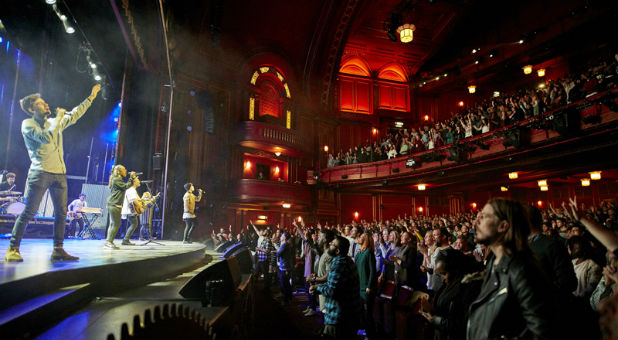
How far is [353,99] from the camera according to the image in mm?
19750

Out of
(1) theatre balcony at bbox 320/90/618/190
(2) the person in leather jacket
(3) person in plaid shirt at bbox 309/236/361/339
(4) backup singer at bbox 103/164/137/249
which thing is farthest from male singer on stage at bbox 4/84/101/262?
(1) theatre balcony at bbox 320/90/618/190

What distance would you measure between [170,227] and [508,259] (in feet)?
37.2

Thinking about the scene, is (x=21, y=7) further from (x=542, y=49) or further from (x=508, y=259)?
(x=542, y=49)

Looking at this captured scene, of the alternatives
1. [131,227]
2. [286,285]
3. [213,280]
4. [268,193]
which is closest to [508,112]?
[286,285]

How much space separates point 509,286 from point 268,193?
47.8ft

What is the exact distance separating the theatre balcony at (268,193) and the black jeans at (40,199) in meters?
11.7

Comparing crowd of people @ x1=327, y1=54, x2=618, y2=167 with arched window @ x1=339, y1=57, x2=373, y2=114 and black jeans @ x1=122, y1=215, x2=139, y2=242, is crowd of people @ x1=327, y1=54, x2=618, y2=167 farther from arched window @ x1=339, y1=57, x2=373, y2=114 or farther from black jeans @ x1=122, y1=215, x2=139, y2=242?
black jeans @ x1=122, y1=215, x2=139, y2=242

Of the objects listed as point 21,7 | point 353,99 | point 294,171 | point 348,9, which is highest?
point 348,9

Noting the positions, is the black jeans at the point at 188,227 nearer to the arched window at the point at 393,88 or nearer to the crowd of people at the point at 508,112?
the crowd of people at the point at 508,112

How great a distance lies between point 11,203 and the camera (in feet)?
25.0

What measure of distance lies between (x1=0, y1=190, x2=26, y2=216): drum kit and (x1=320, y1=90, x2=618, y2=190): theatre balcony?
41.2 ft

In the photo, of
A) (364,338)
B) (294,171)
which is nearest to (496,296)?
(364,338)

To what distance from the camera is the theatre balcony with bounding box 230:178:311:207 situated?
15.4m

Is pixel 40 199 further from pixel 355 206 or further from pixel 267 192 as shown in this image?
pixel 355 206
